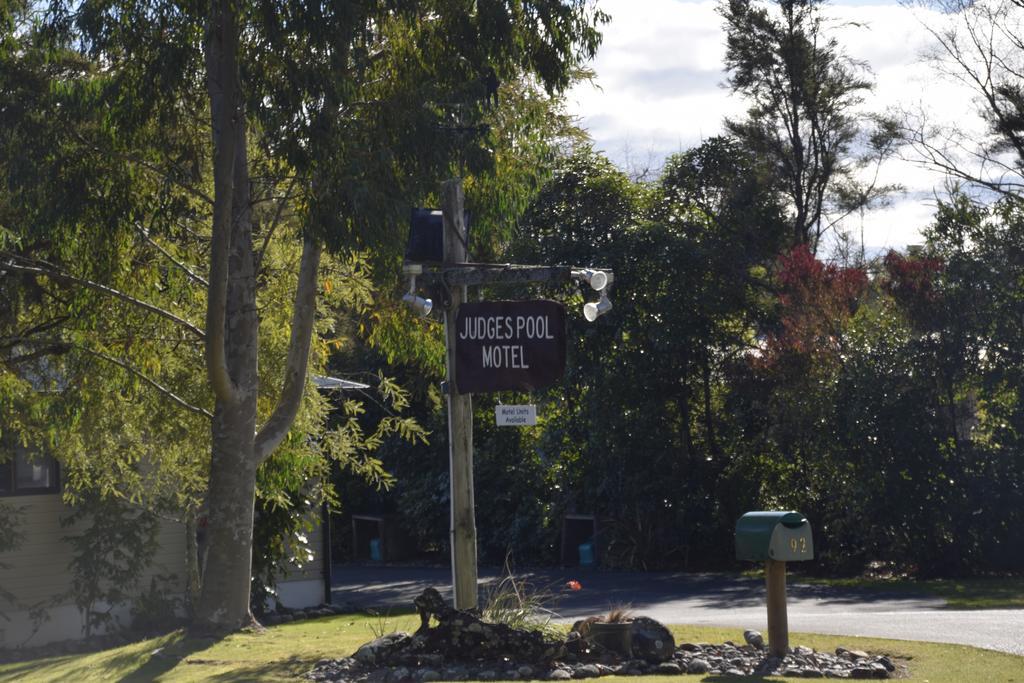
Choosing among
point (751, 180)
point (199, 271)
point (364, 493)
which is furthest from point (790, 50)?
point (199, 271)

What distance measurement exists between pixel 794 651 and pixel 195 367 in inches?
302

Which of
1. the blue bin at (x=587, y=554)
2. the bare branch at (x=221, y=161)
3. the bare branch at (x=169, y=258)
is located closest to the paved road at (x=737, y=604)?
the blue bin at (x=587, y=554)

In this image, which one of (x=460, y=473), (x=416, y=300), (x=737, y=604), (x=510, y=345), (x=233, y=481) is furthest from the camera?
(x=737, y=604)

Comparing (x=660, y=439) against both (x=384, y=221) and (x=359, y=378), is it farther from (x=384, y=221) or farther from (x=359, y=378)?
(x=384, y=221)

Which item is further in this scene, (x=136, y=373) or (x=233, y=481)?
(x=136, y=373)

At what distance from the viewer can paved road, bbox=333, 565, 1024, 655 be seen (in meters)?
13.6

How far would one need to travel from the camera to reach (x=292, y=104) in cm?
1233

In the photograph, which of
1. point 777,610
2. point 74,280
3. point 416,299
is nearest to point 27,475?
point 74,280

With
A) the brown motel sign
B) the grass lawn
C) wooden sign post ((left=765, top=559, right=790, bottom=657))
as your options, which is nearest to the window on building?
the grass lawn

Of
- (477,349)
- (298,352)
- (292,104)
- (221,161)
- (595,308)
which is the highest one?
(292,104)

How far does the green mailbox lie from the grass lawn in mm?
1182

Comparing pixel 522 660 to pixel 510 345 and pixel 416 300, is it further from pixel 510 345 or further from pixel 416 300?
pixel 416 300

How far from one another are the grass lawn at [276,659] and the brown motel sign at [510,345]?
111 inches

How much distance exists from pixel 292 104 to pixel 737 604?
372 inches
